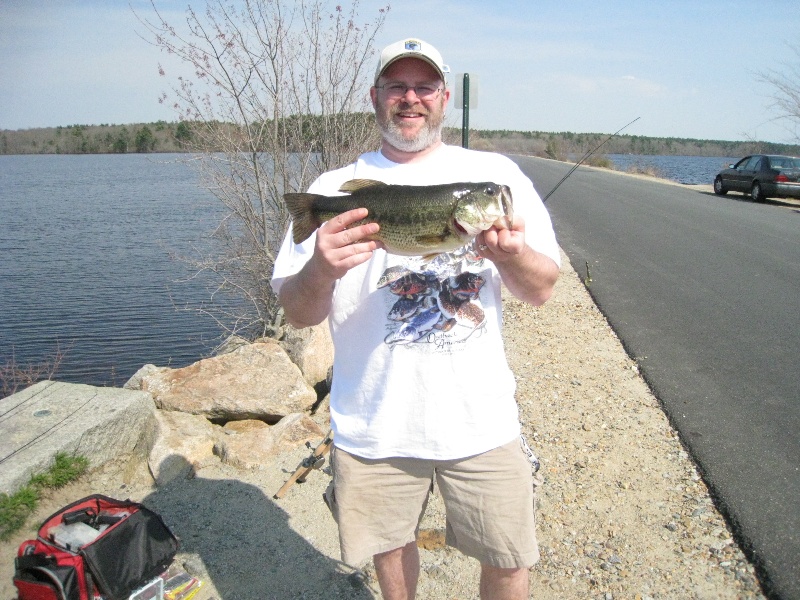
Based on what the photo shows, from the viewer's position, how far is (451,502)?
261 cm

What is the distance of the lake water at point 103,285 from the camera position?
1124 cm

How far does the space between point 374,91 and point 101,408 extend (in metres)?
3.36

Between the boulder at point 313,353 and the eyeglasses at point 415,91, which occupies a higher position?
the eyeglasses at point 415,91

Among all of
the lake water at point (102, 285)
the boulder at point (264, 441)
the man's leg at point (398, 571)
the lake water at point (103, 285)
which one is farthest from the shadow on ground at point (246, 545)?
the lake water at point (102, 285)

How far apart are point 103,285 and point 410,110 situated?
553 inches

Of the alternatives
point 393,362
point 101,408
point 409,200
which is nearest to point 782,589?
Answer: point 393,362

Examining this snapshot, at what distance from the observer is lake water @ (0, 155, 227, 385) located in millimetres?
11242

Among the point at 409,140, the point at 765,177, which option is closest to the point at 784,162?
the point at 765,177

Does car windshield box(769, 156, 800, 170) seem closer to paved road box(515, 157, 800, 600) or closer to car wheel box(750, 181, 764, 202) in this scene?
car wheel box(750, 181, 764, 202)

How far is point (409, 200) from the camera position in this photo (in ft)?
7.70

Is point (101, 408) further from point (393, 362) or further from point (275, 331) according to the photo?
point (275, 331)

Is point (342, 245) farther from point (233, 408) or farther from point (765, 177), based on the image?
point (765, 177)

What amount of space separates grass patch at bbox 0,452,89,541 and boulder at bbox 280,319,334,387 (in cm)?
258

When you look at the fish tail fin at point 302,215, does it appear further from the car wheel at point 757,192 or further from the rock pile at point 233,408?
the car wheel at point 757,192
